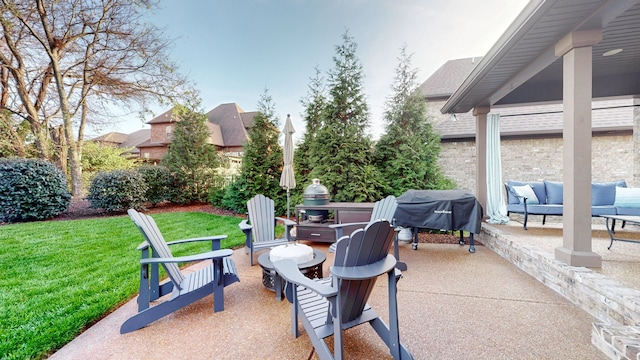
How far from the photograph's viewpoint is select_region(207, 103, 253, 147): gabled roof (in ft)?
57.6

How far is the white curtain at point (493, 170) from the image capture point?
5.02m

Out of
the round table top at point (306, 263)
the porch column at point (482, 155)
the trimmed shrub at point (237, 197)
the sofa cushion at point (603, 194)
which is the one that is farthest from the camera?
the trimmed shrub at point (237, 197)

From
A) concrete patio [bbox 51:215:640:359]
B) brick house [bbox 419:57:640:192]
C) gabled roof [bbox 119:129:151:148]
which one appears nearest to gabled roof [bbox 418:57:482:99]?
brick house [bbox 419:57:640:192]

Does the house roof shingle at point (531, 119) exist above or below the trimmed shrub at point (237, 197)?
above

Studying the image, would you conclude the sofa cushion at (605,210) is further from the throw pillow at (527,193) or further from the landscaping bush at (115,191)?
the landscaping bush at (115,191)

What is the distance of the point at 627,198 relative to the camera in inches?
171

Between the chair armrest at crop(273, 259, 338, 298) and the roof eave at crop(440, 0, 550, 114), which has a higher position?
the roof eave at crop(440, 0, 550, 114)

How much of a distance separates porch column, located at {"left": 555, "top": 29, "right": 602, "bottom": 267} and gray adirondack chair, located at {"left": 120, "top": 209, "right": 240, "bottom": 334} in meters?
3.57

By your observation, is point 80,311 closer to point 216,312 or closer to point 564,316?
point 216,312

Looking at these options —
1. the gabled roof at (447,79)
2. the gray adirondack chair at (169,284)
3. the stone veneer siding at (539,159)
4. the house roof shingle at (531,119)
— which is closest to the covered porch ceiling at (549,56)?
the house roof shingle at (531,119)

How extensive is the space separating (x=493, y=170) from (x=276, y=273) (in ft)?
16.2

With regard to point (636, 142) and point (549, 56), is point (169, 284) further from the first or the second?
point (636, 142)

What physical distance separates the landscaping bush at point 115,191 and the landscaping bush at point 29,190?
0.65 meters

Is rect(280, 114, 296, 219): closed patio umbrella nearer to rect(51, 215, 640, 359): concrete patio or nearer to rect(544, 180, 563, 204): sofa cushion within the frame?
rect(51, 215, 640, 359): concrete patio
